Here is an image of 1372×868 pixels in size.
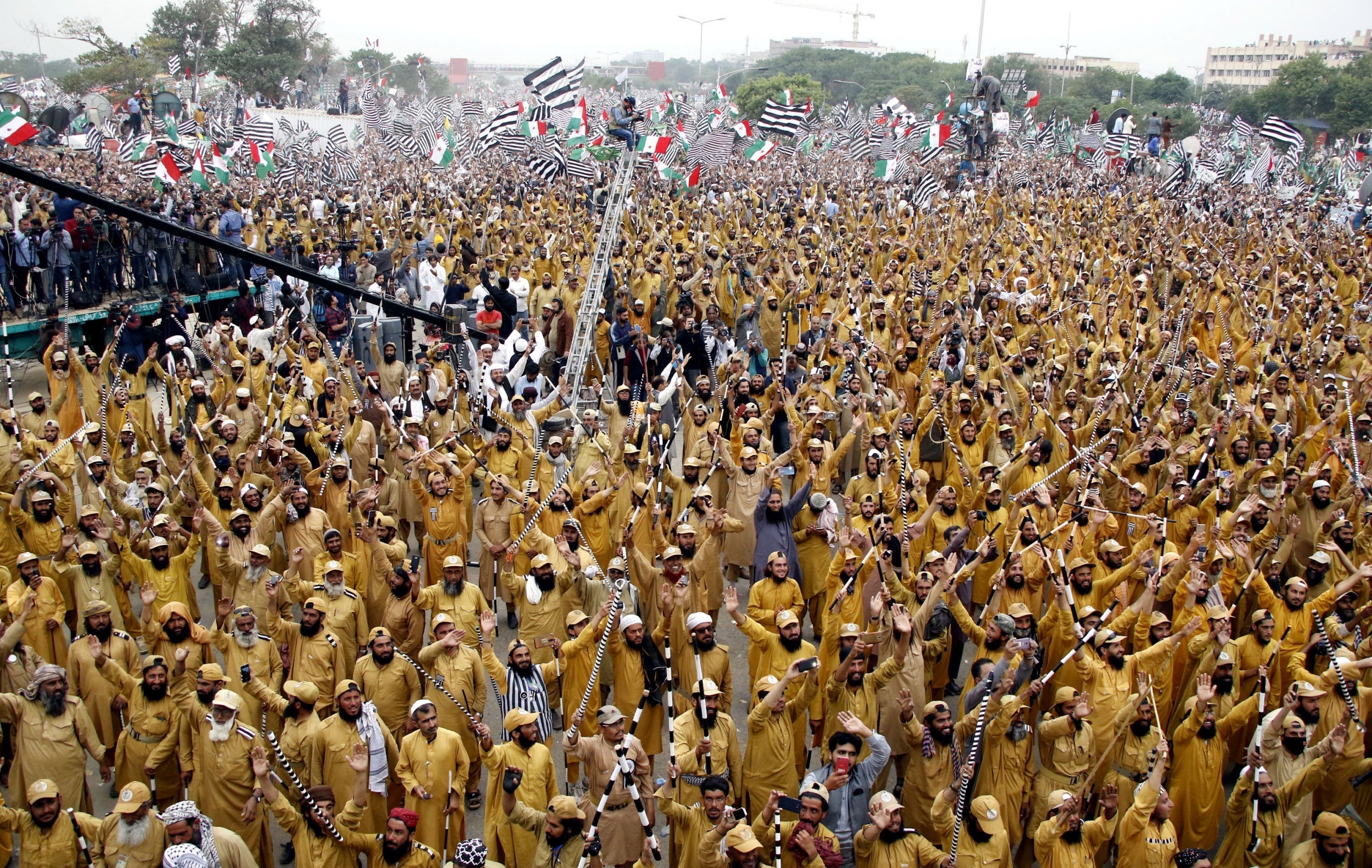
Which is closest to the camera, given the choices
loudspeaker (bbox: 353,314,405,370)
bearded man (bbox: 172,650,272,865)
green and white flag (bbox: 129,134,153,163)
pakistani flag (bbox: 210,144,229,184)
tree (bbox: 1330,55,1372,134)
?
bearded man (bbox: 172,650,272,865)

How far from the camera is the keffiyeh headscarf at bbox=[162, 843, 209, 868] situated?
185 inches

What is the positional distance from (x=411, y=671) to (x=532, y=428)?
12.2 ft

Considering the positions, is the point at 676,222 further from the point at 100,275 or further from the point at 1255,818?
the point at 1255,818

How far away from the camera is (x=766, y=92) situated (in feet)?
197

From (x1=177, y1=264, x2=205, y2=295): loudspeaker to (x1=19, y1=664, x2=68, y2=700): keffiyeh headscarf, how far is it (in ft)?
40.0

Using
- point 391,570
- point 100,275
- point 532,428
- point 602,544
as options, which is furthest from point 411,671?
point 100,275

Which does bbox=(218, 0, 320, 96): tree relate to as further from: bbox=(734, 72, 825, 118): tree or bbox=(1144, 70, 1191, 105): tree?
bbox=(1144, 70, 1191, 105): tree

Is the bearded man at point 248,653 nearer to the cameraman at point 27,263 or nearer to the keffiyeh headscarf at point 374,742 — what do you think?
the keffiyeh headscarf at point 374,742

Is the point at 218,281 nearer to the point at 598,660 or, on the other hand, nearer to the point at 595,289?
the point at 595,289

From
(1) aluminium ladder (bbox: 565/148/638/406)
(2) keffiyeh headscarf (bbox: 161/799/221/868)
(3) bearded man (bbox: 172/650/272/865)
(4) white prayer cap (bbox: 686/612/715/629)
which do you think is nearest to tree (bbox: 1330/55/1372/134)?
(1) aluminium ladder (bbox: 565/148/638/406)

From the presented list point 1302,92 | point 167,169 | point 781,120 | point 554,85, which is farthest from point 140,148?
point 1302,92

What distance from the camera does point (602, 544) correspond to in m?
8.44

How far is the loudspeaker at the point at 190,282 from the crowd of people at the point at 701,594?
10.5ft

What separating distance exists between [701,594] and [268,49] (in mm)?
62693
